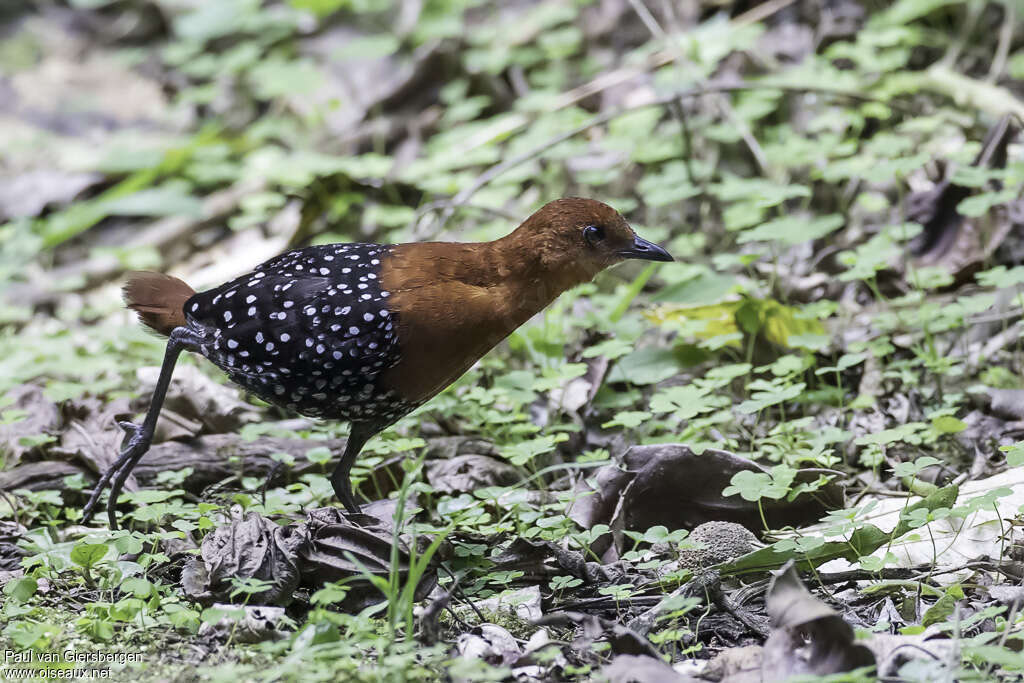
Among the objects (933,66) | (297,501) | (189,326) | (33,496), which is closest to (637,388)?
(297,501)

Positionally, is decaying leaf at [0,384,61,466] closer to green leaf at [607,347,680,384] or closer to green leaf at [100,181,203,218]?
green leaf at [100,181,203,218]

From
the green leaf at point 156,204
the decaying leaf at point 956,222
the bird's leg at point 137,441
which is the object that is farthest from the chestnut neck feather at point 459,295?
the green leaf at point 156,204

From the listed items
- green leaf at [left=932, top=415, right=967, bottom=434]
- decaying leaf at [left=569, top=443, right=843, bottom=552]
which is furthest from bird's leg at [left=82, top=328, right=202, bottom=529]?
green leaf at [left=932, top=415, right=967, bottom=434]

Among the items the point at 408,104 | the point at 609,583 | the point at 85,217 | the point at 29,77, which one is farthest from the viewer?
the point at 29,77

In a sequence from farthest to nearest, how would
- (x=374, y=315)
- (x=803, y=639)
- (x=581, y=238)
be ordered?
1. (x=581, y=238)
2. (x=374, y=315)
3. (x=803, y=639)

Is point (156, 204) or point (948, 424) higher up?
point (156, 204)

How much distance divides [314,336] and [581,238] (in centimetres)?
98

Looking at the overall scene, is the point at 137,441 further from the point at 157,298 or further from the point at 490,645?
the point at 490,645

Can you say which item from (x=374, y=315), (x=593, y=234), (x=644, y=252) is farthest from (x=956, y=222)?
(x=374, y=315)

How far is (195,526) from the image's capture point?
335 centimetres

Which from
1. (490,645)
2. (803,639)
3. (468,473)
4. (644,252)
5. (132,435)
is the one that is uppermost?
(644,252)

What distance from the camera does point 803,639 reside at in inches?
101

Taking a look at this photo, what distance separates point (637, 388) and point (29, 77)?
757 centimetres

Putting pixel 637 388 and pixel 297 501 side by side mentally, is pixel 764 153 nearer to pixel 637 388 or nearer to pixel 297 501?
pixel 637 388
